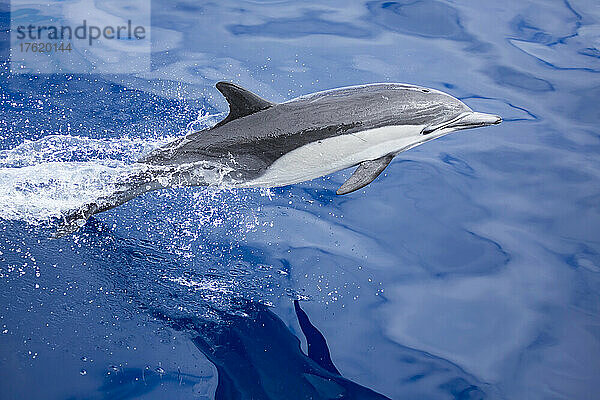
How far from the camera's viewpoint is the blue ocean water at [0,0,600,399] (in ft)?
11.1

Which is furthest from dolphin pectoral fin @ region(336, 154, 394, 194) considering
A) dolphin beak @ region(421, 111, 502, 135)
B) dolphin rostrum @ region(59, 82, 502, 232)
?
dolphin beak @ region(421, 111, 502, 135)

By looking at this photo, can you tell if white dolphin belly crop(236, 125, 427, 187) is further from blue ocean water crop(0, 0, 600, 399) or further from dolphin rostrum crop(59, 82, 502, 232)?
blue ocean water crop(0, 0, 600, 399)

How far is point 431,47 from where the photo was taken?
6922 mm

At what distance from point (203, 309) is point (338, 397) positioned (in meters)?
0.92

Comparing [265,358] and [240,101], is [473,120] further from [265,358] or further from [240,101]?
[265,358]

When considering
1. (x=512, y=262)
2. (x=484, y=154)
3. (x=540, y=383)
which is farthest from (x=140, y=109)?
(x=540, y=383)

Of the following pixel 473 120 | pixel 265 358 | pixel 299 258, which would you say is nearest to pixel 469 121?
A: pixel 473 120

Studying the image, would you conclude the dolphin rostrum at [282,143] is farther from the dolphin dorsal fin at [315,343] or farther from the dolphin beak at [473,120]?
the dolphin dorsal fin at [315,343]

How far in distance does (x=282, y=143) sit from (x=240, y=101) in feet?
1.12

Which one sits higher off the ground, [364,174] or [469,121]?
[469,121]

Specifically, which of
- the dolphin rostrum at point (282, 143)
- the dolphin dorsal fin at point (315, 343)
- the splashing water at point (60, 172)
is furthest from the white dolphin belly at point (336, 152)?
the splashing water at point (60, 172)

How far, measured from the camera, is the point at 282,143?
362 cm

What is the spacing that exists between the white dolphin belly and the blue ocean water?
61 centimetres

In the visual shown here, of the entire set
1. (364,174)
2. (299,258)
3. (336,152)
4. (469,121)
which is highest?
(469,121)
